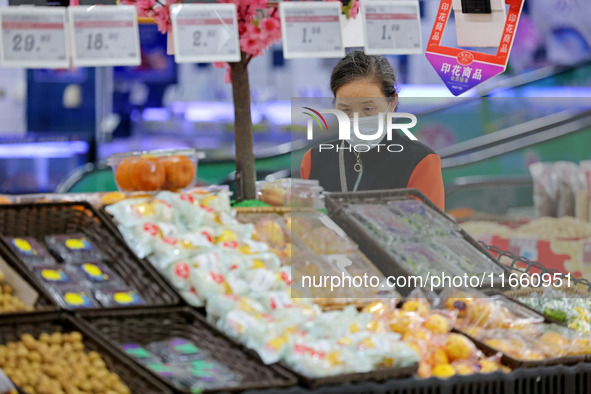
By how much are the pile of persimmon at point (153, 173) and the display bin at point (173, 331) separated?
634mm

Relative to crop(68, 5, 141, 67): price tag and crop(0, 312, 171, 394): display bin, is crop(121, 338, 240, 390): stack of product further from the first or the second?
crop(68, 5, 141, 67): price tag

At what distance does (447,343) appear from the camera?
209cm

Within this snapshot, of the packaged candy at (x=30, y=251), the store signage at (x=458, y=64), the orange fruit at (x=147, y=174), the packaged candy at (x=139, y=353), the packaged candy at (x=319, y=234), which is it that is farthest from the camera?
the store signage at (x=458, y=64)

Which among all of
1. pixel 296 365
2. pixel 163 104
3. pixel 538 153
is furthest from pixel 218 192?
pixel 538 153

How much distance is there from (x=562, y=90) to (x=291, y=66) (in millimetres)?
2671

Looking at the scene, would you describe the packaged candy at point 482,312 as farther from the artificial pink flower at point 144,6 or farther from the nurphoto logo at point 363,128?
the artificial pink flower at point 144,6

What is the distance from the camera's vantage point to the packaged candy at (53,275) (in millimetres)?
2154

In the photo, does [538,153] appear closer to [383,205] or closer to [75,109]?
[75,109]

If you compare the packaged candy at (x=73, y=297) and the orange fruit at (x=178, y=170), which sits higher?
the orange fruit at (x=178, y=170)

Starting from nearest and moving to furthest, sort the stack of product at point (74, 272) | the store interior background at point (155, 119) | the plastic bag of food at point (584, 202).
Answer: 1. the stack of product at point (74, 272)
2. the plastic bag of food at point (584, 202)
3. the store interior background at point (155, 119)

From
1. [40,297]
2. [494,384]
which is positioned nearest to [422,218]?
[494,384]

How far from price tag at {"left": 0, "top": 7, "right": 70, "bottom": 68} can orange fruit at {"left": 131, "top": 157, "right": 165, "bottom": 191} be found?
0.46 meters

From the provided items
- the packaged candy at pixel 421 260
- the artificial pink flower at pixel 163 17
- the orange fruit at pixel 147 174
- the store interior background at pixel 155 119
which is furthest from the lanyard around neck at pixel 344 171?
the store interior background at pixel 155 119

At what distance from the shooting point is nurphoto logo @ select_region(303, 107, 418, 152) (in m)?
2.38
